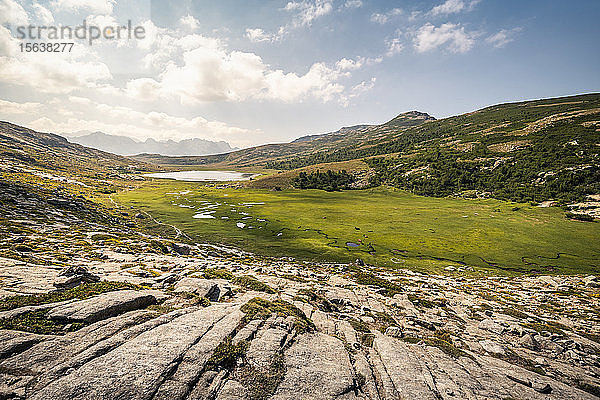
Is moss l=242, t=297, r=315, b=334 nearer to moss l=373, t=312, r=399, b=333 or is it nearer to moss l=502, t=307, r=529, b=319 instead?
moss l=373, t=312, r=399, b=333

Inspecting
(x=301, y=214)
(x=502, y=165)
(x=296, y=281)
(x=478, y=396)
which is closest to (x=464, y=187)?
(x=502, y=165)

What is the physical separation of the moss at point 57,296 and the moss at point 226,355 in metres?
10.6

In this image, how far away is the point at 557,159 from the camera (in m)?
133

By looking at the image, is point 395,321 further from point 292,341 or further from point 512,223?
point 512,223

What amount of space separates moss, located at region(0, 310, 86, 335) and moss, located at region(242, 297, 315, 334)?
9662 millimetres

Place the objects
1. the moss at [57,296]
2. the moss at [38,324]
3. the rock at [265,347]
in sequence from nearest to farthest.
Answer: the moss at [38,324] < the rock at [265,347] < the moss at [57,296]

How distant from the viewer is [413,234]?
245ft

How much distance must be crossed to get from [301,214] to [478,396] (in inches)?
3703

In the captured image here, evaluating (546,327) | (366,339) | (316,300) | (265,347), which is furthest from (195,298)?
(546,327)

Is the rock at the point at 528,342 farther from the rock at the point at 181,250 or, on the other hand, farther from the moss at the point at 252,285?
the rock at the point at 181,250

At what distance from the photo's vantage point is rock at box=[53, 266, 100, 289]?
19.3m

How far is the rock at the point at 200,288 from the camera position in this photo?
71.4ft

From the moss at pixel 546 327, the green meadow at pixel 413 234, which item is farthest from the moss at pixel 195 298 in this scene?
the green meadow at pixel 413 234

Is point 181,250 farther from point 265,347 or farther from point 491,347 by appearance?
point 491,347
